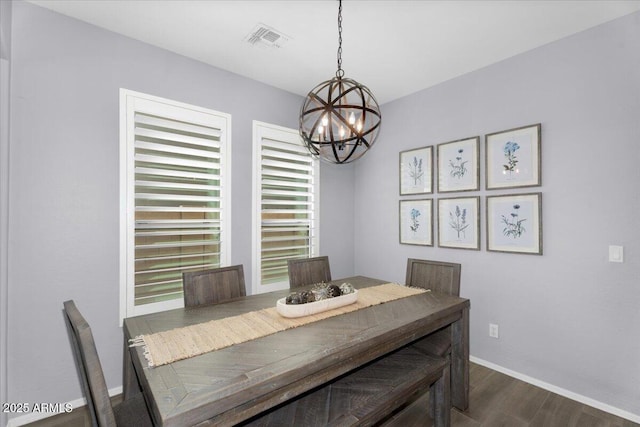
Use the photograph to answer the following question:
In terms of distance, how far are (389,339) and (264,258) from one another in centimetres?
198

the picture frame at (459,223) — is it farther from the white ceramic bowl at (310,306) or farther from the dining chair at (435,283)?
the white ceramic bowl at (310,306)

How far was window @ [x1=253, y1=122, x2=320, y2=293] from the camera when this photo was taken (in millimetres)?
3289

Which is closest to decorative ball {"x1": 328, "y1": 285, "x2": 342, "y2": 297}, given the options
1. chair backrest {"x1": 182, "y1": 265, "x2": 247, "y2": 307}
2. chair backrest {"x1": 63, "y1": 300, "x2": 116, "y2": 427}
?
chair backrest {"x1": 182, "y1": 265, "x2": 247, "y2": 307}

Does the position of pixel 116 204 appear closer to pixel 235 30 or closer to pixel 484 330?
pixel 235 30

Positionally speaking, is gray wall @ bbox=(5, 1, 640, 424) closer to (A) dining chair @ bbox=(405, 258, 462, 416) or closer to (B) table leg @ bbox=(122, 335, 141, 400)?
(A) dining chair @ bbox=(405, 258, 462, 416)

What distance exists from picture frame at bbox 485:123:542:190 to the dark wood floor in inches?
67.5

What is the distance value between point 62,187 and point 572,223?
154 inches

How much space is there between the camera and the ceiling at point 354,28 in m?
2.16

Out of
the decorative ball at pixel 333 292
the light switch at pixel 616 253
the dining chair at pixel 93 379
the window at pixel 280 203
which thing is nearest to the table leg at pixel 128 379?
the dining chair at pixel 93 379

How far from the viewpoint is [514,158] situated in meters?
2.76

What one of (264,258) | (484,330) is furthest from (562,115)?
(264,258)

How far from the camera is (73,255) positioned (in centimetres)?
227

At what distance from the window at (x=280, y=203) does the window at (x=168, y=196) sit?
0.36 m

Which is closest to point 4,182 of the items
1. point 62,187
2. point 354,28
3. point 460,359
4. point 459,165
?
point 62,187
